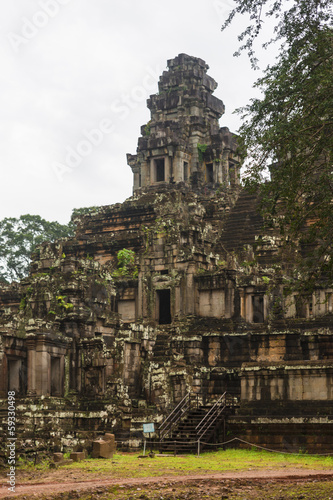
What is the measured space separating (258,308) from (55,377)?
1034 centimetres

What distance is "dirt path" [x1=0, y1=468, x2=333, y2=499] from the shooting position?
682 inches

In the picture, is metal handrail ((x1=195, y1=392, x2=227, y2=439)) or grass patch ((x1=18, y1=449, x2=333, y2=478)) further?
metal handrail ((x1=195, y1=392, x2=227, y2=439))

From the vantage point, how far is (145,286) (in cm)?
3744

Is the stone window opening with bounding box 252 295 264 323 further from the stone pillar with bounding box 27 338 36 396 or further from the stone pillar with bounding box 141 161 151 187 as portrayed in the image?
the stone pillar with bounding box 141 161 151 187

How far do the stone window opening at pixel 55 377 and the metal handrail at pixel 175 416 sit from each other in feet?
14.5

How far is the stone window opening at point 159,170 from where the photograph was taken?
55787 millimetres

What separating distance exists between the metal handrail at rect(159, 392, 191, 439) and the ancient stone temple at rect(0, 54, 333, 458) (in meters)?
0.47

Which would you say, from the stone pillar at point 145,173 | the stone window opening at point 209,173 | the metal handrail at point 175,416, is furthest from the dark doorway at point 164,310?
the stone window opening at point 209,173

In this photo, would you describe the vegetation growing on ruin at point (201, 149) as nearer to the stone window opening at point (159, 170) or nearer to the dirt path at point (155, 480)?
the stone window opening at point (159, 170)

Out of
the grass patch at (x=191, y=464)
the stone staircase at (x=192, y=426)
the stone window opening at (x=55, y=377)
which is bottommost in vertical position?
the grass patch at (x=191, y=464)

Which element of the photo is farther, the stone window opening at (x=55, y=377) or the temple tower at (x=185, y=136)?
the temple tower at (x=185, y=136)

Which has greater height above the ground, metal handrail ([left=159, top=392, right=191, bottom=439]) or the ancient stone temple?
the ancient stone temple

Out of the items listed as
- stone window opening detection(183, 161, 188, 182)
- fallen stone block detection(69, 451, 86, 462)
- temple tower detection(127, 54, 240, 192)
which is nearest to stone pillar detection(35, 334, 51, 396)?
fallen stone block detection(69, 451, 86, 462)

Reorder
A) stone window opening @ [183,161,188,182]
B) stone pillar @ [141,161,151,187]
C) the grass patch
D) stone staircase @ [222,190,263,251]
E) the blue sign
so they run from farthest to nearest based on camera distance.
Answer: stone pillar @ [141,161,151,187], stone window opening @ [183,161,188,182], stone staircase @ [222,190,263,251], the blue sign, the grass patch
